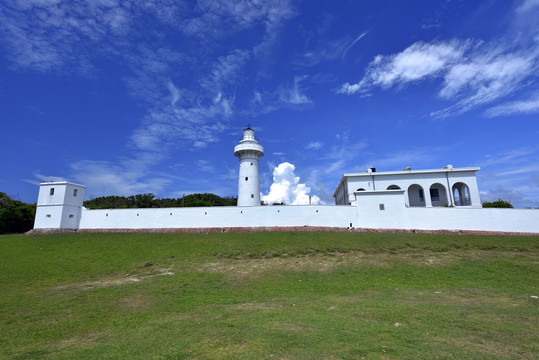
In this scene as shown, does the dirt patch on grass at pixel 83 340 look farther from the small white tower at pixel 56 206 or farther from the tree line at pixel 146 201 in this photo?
the tree line at pixel 146 201

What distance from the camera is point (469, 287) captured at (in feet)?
35.7

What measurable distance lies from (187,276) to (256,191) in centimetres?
1845

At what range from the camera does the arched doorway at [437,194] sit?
1275 inches

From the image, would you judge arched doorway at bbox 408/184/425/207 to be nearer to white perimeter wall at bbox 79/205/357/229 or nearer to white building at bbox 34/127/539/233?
white building at bbox 34/127/539/233

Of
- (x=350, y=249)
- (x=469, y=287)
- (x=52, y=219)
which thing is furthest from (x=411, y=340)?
(x=52, y=219)

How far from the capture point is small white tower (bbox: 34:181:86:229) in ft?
88.8

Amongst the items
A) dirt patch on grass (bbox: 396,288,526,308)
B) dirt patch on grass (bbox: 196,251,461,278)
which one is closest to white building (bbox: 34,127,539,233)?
dirt patch on grass (bbox: 196,251,461,278)

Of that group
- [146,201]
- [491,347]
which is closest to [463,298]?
[491,347]

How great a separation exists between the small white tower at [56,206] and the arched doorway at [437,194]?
4094 centimetres

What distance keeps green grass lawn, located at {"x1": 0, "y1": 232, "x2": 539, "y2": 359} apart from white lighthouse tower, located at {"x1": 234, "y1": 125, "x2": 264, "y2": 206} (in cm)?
1047

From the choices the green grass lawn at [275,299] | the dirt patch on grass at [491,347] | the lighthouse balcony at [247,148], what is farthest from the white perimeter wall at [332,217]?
the dirt patch on grass at [491,347]

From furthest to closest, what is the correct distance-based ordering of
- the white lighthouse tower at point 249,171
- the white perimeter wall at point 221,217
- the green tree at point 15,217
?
1. the white lighthouse tower at point 249,171
2. the green tree at point 15,217
3. the white perimeter wall at point 221,217

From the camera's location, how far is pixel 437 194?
3303 cm

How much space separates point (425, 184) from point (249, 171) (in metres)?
20.9
